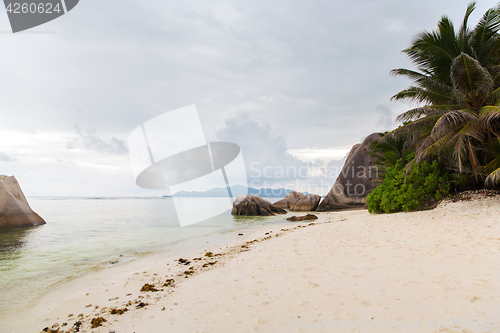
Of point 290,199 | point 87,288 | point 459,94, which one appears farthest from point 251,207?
point 87,288

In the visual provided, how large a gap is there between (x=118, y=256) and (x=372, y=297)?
903 cm

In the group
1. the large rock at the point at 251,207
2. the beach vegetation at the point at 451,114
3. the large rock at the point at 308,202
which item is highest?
the beach vegetation at the point at 451,114

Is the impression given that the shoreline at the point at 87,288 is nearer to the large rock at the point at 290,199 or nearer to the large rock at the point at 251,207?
the large rock at the point at 251,207

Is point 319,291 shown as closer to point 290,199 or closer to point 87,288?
point 87,288

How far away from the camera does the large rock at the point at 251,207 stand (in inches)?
1062

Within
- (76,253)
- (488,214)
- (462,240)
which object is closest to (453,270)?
(462,240)

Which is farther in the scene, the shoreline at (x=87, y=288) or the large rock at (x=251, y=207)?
the large rock at (x=251, y=207)

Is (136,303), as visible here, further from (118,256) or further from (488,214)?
(488,214)

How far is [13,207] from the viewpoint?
49.7 ft

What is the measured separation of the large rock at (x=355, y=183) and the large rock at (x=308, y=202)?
Result: 162cm

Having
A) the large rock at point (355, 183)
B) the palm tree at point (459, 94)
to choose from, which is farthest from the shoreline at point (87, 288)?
the large rock at point (355, 183)

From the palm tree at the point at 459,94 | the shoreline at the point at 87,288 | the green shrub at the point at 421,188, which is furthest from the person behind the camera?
the green shrub at the point at 421,188

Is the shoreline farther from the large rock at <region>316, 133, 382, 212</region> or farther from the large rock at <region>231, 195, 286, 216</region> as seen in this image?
the large rock at <region>316, 133, 382, 212</region>

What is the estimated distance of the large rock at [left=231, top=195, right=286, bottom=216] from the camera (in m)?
27.0
